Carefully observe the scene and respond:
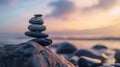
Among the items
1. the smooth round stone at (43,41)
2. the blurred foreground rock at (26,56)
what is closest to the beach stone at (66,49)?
the smooth round stone at (43,41)

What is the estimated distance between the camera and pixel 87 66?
72.3ft

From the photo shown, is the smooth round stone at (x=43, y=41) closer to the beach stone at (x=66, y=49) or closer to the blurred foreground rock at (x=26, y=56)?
the blurred foreground rock at (x=26, y=56)

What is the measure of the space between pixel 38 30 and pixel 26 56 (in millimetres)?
1651

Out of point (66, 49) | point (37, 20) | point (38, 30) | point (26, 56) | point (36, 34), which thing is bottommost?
point (26, 56)

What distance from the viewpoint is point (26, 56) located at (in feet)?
47.2

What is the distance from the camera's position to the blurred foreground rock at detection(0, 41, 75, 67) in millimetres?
14320

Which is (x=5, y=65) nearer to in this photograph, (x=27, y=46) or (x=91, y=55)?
(x=27, y=46)

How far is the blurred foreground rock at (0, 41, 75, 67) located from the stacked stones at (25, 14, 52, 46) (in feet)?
2.16

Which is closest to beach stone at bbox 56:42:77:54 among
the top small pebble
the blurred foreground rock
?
the top small pebble

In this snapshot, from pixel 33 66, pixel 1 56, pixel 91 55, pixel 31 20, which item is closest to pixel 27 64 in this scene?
pixel 33 66

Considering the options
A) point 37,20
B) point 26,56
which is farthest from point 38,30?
point 26,56

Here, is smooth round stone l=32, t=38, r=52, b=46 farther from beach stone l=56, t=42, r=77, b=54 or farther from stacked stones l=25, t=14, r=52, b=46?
beach stone l=56, t=42, r=77, b=54

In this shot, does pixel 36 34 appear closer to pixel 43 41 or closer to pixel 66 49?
pixel 43 41

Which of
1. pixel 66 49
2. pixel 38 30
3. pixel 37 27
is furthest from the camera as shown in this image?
pixel 66 49
